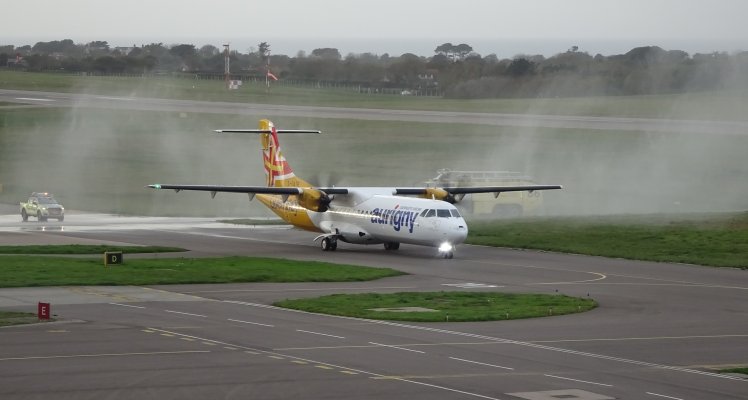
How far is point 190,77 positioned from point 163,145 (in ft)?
70.3

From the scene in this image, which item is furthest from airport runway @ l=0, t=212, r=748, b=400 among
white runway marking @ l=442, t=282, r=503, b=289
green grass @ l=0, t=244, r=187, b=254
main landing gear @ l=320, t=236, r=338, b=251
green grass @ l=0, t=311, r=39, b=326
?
green grass @ l=0, t=244, r=187, b=254

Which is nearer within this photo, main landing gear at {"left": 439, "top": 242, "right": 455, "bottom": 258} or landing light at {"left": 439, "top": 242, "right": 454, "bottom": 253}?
landing light at {"left": 439, "top": 242, "right": 454, "bottom": 253}

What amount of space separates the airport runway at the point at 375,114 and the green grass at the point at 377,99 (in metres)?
0.83

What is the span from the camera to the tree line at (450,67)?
3278 inches

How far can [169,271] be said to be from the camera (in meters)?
43.6

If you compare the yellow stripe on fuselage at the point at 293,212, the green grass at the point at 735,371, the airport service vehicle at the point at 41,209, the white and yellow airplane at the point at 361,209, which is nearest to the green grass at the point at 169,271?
the white and yellow airplane at the point at 361,209

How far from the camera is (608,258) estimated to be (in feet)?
170

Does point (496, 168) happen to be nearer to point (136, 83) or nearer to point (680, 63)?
point (680, 63)

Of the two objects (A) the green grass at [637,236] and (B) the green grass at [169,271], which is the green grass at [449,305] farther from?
(A) the green grass at [637,236]

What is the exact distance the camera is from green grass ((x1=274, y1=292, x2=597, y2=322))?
3356 cm

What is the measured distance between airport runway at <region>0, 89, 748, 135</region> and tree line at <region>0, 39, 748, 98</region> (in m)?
2.48

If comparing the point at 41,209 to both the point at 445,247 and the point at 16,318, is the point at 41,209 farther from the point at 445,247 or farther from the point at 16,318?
the point at 16,318

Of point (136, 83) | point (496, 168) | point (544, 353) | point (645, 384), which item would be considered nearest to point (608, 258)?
point (544, 353)

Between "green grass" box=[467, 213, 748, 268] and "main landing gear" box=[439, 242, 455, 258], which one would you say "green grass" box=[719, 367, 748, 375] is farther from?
"main landing gear" box=[439, 242, 455, 258]
